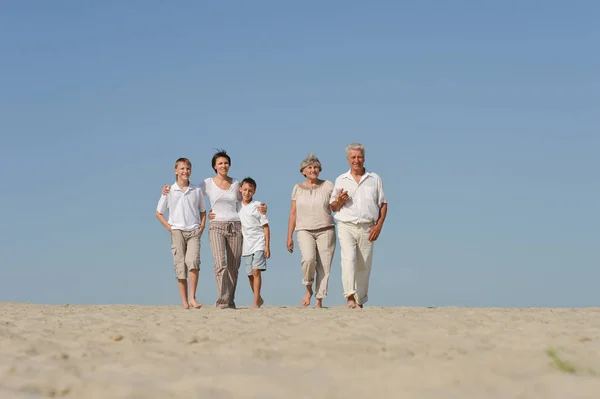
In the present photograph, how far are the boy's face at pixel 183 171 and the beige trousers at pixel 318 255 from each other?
189cm

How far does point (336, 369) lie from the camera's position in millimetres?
4980

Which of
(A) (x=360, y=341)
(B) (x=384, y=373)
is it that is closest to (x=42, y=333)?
(A) (x=360, y=341)

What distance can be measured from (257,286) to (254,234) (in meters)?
0.81

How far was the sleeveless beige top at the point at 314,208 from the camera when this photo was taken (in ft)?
36.3

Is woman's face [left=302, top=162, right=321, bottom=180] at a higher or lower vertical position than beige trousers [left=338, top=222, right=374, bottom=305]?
higher

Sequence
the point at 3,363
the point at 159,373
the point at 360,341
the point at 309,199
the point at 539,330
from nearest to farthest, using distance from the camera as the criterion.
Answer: the point at 159,373
the point at 3,363
the point at 360,341
the point at 539,330
the point at 309,199

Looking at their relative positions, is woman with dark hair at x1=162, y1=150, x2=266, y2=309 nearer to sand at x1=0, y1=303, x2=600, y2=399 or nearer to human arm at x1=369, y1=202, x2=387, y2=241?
human arm at x1=369, y1=202, x2=387, y2=241

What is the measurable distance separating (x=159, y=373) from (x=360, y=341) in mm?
1739

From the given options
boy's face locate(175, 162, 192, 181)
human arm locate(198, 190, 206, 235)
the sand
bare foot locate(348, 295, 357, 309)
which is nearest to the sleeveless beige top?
bare foot locate(348, 295, 357, 309)

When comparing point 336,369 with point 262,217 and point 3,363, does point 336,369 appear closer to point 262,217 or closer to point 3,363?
point 3,363

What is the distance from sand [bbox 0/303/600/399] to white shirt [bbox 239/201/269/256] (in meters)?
3.31

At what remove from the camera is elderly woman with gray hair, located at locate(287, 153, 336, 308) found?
11070 millimetres

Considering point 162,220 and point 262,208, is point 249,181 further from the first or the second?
point 162,220

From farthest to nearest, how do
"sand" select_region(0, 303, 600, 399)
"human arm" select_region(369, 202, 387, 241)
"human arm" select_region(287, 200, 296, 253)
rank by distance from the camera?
"human arm" select_region(287, 200, 296, 253)
"human arm" select_region(369, 202, 387, 241)
"sand" select_region(0, 303, 600, 399)
